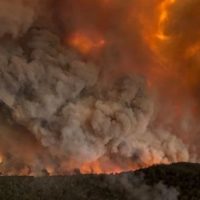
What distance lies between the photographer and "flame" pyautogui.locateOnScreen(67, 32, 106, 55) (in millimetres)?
26812

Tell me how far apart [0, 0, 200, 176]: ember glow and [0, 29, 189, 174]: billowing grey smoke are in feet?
0.14

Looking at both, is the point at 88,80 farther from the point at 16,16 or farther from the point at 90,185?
the point at 90,185

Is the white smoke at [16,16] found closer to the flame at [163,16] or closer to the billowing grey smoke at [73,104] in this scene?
the billowing grey smoke at [73,104]

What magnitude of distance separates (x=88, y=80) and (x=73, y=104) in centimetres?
131

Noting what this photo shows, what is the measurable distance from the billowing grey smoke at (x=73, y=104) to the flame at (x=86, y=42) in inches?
21.5

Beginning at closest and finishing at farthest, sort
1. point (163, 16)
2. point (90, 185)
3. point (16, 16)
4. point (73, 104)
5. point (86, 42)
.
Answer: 1. point (90, 185)
2. point (16, 16)
3. point (73, 104)
4. point (163, 16)
5. point (86, 42)

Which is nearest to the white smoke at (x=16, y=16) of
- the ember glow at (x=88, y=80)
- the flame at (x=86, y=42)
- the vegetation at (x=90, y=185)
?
the ember glow at (x=88, y=80)

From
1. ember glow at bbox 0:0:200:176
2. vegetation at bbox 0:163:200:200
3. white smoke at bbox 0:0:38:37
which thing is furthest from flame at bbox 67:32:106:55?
vegetation at bbox 0:163:200:200

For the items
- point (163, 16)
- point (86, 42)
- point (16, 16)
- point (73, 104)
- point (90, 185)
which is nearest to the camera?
point (90, 185)

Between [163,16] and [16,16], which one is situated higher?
[163,16]

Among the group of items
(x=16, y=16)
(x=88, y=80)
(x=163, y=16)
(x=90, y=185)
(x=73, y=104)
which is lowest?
(x=90, y=185)

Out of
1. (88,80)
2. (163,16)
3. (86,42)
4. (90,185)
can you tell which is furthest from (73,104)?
(90,185)

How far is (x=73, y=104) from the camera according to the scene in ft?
85.0

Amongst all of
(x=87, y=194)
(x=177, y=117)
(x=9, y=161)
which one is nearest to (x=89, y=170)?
(x=9, y=161)
